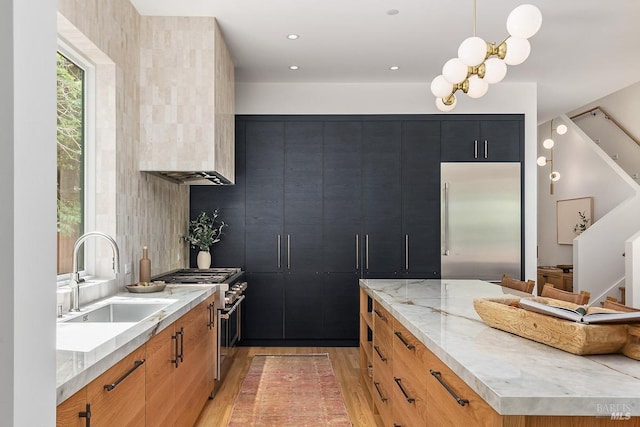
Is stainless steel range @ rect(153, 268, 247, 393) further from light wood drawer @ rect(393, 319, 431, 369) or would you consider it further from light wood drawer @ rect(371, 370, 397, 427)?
light wood drawer @ rect(393, 319, 431, 369)

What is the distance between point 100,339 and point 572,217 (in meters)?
7.93

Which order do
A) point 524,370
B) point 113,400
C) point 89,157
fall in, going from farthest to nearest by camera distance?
point 89,157 → point 113,400 → point 524,370

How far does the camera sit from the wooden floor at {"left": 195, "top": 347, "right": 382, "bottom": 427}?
3326mm

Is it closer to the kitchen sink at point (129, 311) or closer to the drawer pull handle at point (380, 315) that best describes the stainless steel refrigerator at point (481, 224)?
the drawer pull handle at point (380, 315)

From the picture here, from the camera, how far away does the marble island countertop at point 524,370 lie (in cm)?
117

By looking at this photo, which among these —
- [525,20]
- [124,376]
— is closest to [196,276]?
[124,376]

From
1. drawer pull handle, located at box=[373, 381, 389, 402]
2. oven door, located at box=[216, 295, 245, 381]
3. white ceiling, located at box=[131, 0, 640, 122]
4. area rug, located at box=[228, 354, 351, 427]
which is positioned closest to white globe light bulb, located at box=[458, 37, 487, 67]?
white ceiling, located at box=[131, 0, 640, 122]

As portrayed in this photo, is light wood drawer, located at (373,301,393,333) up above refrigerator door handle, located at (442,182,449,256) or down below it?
below

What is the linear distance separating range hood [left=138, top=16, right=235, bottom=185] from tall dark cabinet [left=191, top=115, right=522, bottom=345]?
165cm

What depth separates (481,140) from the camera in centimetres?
550

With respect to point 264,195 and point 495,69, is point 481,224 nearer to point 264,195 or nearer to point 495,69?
point 264,195

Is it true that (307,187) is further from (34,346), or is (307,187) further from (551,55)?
(34,346)

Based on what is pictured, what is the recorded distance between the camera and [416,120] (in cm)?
550

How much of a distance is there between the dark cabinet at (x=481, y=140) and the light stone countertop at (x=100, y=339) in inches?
136
